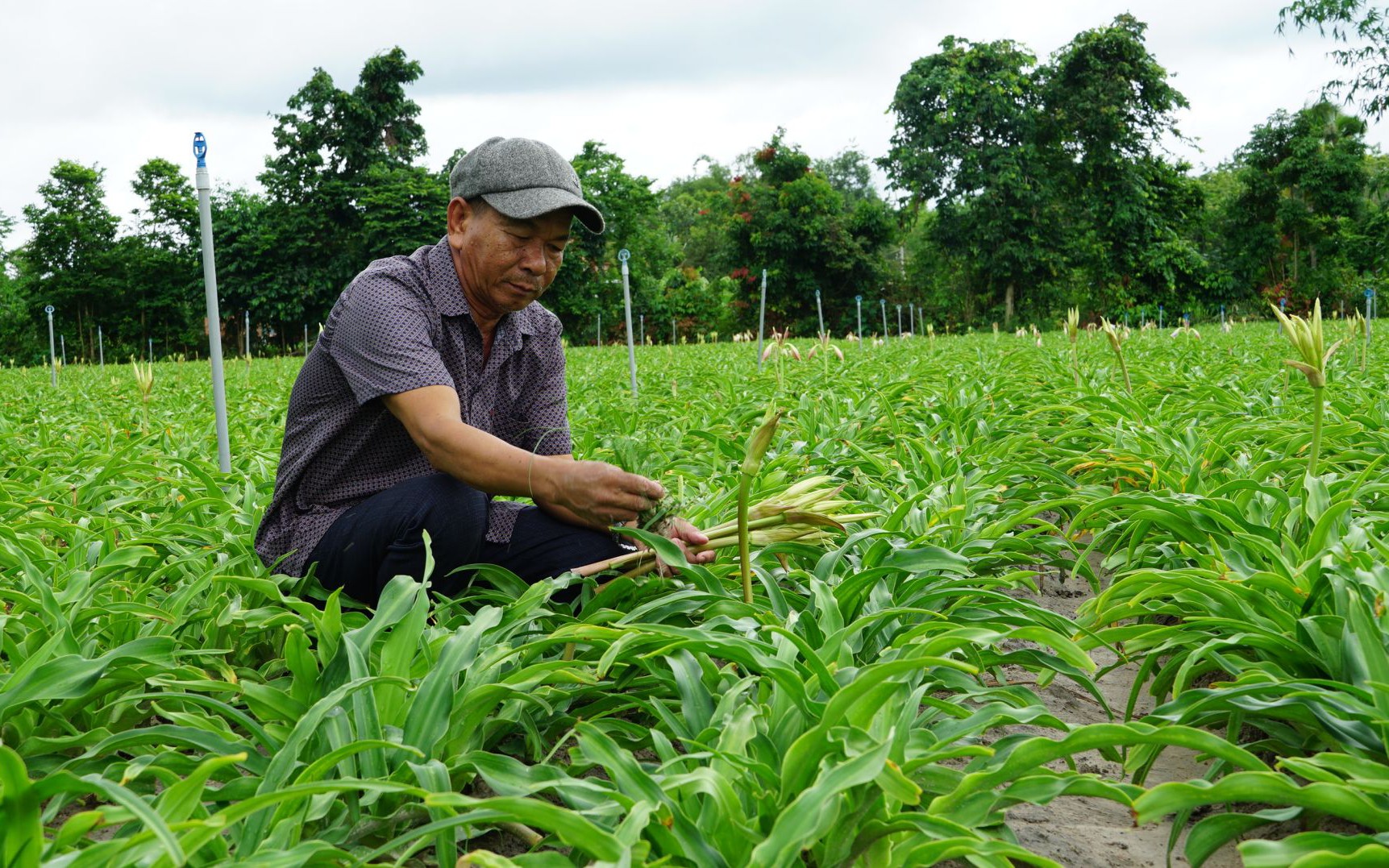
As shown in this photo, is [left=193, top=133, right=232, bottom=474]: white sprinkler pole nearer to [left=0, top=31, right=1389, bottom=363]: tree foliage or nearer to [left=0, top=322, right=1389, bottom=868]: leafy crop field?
[left=0, top=322, right=1389, bottom=868]: leafy crop field

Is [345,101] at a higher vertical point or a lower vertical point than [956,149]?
higher

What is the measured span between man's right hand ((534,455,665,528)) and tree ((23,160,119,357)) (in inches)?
1492

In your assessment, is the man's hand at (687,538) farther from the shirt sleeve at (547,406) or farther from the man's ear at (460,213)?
the man's ear at (460,213)

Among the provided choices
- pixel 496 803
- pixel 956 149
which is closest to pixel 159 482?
pixel 496 803

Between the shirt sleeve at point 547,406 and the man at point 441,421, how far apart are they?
114 mm

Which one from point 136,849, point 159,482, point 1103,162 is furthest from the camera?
point 1103,162

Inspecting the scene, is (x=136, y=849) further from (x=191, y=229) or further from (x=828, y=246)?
(x=191, y=229)

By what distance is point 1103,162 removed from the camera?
28.2 meters

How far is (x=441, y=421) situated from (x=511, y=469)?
196 mm

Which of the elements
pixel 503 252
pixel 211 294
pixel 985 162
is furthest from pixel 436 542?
pixel 985 162

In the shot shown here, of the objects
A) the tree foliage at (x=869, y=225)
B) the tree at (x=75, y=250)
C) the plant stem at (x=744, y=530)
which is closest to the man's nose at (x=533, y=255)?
the plant stem at (x=744, y=530)

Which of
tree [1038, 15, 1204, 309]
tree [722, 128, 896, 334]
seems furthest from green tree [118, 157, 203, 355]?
tree [1038, 15, 1204, 309]

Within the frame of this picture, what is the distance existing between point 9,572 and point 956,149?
1145 inches

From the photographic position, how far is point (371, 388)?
2201 mm
